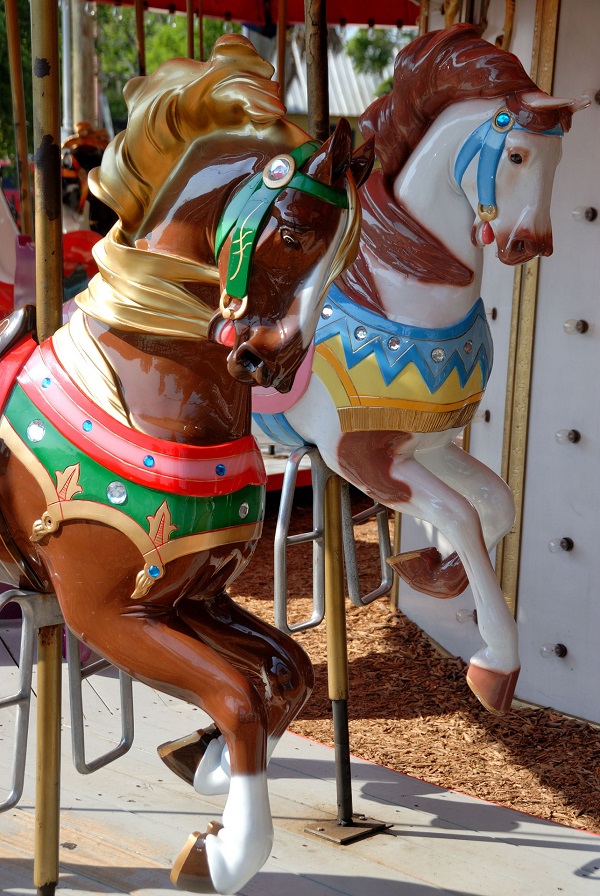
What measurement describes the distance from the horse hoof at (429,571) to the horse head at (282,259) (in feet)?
4.22

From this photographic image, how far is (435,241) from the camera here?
2416 mm

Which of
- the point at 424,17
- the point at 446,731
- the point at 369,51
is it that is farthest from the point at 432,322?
the point at 369,51

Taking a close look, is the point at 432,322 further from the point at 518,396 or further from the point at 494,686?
the point at 518,396

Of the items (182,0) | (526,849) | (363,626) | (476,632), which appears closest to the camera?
(526,849)

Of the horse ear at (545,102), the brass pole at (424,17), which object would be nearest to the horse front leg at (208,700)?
the horse ear at (545,102)

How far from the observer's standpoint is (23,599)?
165cm

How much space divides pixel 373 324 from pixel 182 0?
4332 mm

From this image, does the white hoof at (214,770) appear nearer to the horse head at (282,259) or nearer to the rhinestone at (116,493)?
the rhinestone at (116,493)

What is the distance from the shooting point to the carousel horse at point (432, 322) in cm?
225

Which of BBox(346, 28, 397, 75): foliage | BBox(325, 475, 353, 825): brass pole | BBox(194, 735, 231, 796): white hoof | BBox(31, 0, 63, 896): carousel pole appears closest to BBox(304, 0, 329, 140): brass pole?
BBox(31, 0, 63, 896): carousel pole

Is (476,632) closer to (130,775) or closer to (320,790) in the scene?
(320,790)

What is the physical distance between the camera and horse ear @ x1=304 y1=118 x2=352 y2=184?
1.29m

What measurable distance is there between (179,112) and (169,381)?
0.36 meters

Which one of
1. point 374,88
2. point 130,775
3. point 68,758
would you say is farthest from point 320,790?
point 374,88
